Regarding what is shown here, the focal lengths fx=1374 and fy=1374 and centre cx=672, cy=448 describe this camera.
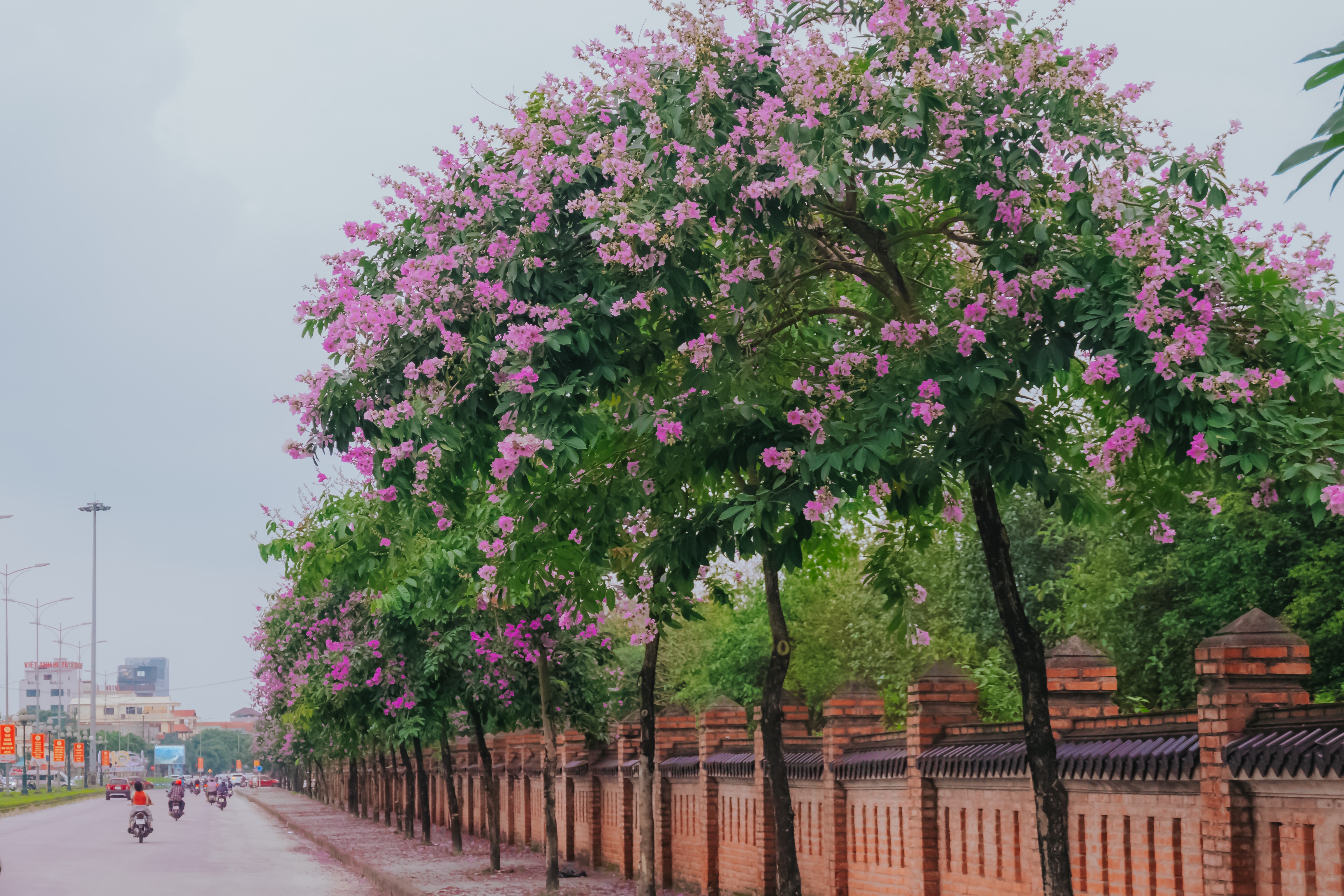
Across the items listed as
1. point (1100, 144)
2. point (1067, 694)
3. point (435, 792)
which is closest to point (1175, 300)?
point (1100, 144)

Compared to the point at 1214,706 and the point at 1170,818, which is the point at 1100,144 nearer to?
the point at 1214,706

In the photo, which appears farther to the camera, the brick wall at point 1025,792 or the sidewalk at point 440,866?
the sidewalk at point 440,866

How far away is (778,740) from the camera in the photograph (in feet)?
42.5

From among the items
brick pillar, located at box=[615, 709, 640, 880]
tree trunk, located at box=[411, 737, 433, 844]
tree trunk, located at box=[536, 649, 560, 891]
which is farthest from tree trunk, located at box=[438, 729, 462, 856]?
tree trunk, located at box=[536, 649, 560, 891]

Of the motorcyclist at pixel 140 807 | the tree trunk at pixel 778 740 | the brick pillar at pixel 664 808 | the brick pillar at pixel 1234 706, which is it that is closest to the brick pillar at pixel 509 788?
the brick pillar at pixel 664 808

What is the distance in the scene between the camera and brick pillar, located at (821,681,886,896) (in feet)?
50.4

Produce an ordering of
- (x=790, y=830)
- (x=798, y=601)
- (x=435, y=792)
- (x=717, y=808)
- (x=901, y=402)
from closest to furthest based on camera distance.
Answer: (x=901, y=402)
(x=790, y=830)
(x=717, y=808)
(x=435, y=792)
(x=798, y=601)

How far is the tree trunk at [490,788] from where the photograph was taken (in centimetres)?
2445

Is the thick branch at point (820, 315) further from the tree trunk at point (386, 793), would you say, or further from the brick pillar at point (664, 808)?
the tree trunk at point (386, 793)

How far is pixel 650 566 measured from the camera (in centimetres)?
975

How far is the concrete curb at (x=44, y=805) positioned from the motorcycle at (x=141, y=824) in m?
26.0

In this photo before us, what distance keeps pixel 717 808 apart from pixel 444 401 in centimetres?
1202

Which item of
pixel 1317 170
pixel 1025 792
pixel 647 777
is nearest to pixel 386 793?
pixel 647 777

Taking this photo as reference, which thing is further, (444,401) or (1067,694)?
(1067,694)
